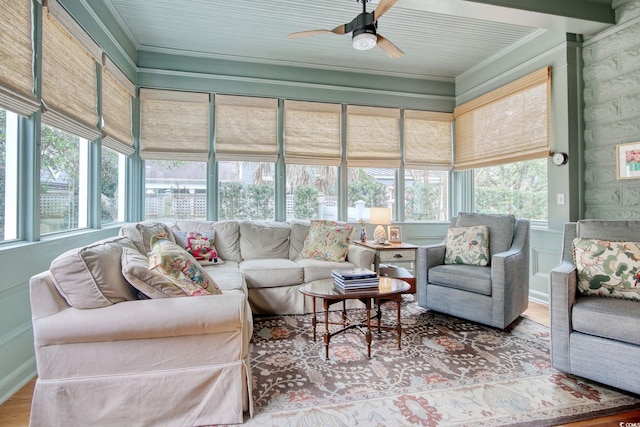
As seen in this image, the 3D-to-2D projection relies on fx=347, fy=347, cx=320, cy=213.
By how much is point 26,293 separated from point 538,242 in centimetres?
461

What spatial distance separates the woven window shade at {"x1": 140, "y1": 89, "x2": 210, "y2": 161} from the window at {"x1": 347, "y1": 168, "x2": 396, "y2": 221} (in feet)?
6.65

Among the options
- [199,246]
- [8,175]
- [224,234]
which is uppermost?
[8,175]

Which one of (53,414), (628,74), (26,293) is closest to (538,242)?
(628,74)

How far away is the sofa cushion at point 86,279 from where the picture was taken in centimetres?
165

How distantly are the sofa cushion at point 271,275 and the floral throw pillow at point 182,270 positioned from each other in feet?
4.24

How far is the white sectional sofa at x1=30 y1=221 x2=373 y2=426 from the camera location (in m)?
1.63

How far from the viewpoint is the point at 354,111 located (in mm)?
4824

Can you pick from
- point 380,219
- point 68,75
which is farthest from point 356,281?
point 68,75

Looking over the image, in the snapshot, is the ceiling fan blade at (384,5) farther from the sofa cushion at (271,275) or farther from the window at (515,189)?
the window at (515,189)

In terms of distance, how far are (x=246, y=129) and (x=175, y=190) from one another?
1185mm

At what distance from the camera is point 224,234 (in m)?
3.89

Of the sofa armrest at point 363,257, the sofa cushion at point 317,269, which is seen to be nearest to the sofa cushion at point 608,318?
the sofa armrest at point 363,257

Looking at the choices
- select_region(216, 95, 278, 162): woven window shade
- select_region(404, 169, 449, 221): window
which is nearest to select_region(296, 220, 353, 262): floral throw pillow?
select_region(216, 95, 278, 162): woven window shade

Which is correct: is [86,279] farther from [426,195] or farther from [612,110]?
[426,195]
